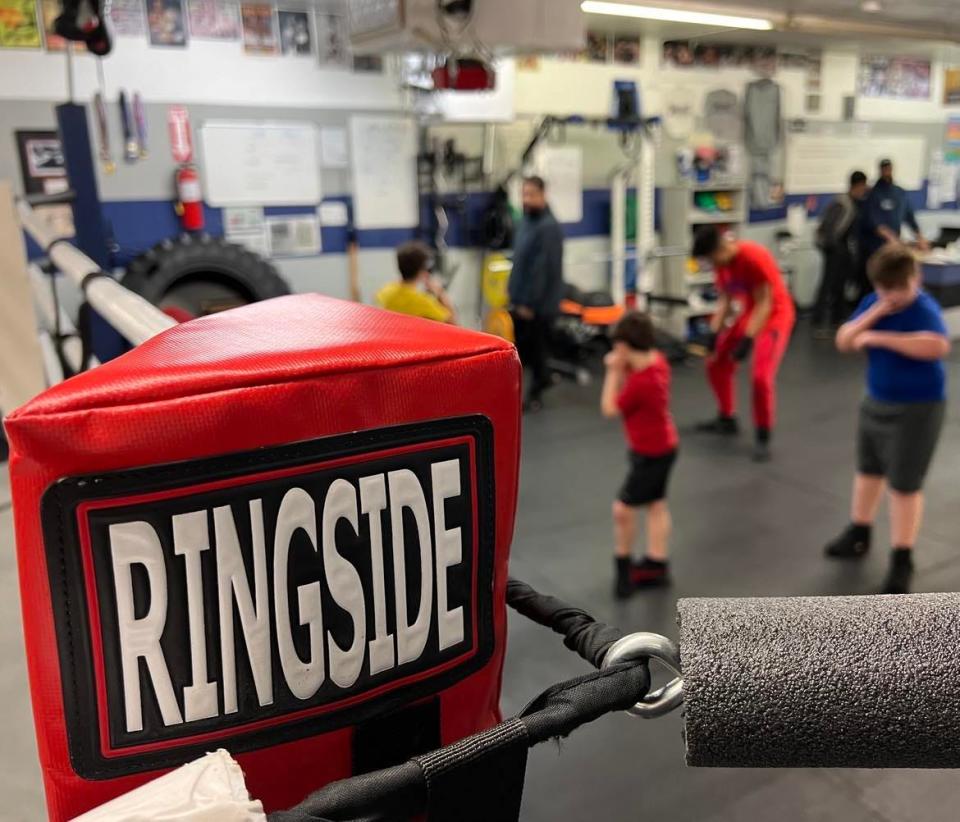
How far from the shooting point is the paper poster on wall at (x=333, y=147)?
6.13 m

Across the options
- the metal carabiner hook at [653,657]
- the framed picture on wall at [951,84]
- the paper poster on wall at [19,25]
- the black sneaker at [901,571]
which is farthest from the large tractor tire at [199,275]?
the framed picture on wall at [951,84]

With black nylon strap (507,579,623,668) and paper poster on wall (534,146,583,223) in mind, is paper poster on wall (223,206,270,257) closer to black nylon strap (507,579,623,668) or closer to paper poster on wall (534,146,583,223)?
paper poster on wall (534,146,583,223)

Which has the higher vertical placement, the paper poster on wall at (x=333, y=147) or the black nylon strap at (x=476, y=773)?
the paper poster on wall at (x=333, y=147)

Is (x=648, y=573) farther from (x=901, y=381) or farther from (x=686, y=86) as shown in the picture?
(x=686, y=86)

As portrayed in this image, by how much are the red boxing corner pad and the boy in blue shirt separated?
2.84m

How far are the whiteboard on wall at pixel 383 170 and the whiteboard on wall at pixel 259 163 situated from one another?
36 centimetres

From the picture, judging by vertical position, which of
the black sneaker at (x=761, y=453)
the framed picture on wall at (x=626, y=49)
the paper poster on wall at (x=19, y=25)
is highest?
the framed picture on wall at (x=626, y=49)

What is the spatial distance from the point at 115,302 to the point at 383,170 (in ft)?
18.6

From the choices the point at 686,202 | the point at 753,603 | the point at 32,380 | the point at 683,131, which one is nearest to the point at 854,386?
the point at 686,202

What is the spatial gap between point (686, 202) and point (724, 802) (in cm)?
679

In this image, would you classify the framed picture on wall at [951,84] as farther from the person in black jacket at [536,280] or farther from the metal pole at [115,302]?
the metal pole at [115,302]

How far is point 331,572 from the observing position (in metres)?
0.55

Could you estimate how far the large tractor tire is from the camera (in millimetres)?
4797

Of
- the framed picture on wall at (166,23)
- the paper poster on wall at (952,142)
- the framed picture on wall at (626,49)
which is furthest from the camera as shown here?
the paper poster on wall at (952,142)
